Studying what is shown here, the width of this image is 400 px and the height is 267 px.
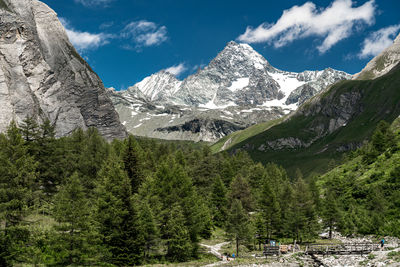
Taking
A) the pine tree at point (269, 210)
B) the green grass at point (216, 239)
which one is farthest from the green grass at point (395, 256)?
the green grass at point (216, 239)

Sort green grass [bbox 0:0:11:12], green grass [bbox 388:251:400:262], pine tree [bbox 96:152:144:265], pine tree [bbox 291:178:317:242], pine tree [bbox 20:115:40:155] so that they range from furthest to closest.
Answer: green grass [bbox 0:0:11:12] → pine tree [bbox 20:115:40:155] → pine tree [bbox 291:178:317:242] → pine tree [bbox 96:152:144:265] → green grass [bbox 388:251:400:262]

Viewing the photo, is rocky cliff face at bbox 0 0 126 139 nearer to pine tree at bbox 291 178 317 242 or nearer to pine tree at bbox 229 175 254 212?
Answer: pine tree at bbox 229 175 254 212

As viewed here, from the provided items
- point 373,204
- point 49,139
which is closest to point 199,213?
point 373,204

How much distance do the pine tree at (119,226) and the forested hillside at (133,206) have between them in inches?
4.9

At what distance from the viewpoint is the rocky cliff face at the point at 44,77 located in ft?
404

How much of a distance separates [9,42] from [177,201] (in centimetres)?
12208

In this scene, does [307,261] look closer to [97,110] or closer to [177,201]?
[177,201]

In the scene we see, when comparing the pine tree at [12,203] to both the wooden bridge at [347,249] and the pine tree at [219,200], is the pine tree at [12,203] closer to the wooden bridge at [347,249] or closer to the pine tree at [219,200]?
the wooden bridge at [347,249]

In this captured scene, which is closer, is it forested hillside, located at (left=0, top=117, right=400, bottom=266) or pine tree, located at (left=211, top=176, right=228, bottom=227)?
forested hillside, located at (left=0, top=117, right=400, bottom=266)

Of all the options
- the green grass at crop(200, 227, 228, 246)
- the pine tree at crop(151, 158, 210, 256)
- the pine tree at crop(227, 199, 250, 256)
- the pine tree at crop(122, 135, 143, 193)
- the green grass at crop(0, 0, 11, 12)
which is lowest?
the green grass at crop(200, 227, 228, 246)

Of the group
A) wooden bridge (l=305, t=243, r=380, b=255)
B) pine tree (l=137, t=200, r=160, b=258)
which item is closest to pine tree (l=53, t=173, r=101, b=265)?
pine tree (l=137, t=200, r=160, b=258)

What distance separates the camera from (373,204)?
51500 mm

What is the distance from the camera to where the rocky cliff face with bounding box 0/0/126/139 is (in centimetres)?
12319

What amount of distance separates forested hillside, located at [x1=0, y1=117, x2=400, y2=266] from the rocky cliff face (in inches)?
2545
